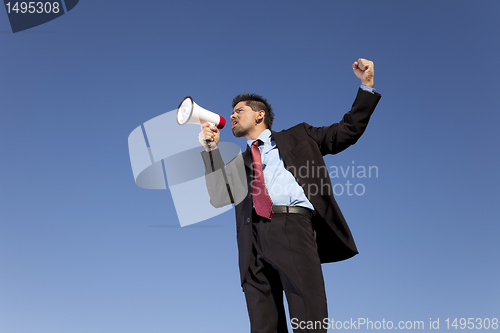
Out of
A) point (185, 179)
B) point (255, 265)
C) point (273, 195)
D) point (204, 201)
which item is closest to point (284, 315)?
point (255, 265)

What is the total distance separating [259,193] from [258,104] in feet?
4.23

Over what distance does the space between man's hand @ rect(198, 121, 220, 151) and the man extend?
0.06ft

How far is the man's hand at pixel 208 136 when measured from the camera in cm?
391

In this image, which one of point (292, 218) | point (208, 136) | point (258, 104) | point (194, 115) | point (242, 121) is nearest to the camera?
point (292, 218)

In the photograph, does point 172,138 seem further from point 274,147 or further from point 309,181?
point 309,181

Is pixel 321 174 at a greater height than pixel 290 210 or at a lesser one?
greater

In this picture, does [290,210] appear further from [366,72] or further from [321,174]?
[366,72]

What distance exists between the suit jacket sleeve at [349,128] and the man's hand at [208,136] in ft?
3.21

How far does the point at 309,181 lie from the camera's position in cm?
349

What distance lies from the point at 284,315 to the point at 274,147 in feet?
5.02

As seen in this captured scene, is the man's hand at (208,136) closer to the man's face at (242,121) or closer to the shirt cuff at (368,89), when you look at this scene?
the man's face at (242,121)

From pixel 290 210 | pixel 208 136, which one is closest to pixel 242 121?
pixel 208 136

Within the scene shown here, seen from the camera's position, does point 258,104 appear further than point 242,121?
Yes

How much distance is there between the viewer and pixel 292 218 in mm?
3371
